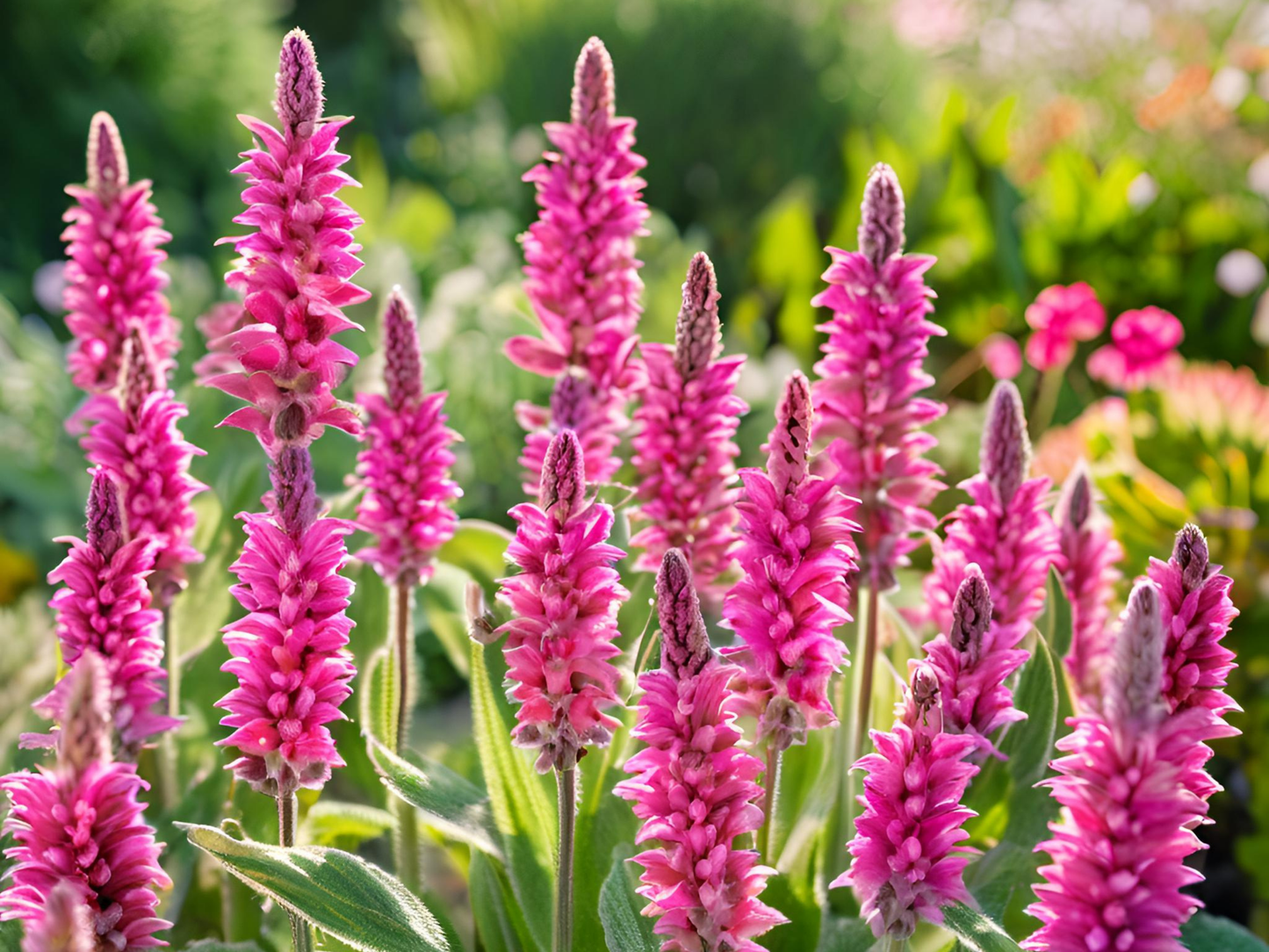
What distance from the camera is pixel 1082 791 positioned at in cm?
105

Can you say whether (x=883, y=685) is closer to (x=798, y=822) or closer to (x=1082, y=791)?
(x=798, y=822)

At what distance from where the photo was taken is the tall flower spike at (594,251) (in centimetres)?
191

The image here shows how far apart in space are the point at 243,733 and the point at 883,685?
1.15m

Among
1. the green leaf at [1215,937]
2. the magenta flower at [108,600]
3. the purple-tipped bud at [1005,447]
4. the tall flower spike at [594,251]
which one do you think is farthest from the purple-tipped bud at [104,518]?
the green leaf at [1215,937]

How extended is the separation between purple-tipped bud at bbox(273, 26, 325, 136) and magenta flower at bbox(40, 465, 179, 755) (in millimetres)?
484

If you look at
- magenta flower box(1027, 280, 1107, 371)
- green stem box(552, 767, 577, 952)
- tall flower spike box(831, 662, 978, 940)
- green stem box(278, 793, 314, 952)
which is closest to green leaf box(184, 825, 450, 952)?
green stem box(278, 793, 314, 952)

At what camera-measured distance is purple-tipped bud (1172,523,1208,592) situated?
1.24m

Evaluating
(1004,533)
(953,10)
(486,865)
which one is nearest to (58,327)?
(486,865)

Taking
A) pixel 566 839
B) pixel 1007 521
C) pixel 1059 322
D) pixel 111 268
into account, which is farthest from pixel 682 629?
pixel 1059 322

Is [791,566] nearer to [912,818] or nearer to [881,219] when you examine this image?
[912,818]

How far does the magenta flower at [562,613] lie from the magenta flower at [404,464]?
0.51 metres

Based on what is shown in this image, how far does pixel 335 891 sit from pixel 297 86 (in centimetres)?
92

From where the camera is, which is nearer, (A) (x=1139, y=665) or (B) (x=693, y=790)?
(A) (x=1139, y=665)

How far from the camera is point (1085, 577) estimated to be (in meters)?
1.91
